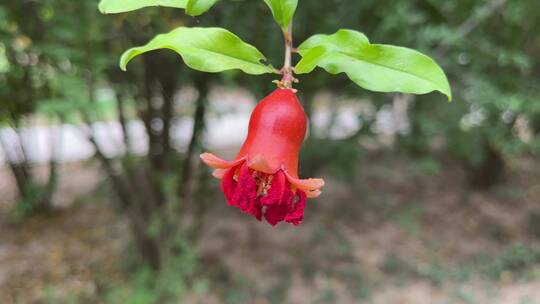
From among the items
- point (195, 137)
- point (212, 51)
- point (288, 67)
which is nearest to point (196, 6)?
point (212, 51)

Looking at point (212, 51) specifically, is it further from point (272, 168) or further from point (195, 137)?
point (195, 137)

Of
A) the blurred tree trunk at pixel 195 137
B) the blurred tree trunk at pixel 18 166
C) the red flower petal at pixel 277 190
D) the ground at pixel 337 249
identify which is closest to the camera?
the red flower petal at pixel 277 190

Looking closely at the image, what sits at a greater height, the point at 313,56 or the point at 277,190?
the point at 313,56

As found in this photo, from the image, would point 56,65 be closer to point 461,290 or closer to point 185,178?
point 185,178

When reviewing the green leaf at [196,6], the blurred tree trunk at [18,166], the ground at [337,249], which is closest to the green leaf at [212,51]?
the green leaf at [196,6]

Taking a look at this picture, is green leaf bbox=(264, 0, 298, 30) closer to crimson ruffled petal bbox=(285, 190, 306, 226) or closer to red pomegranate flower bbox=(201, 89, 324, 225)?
red pomegranate flower bbox=(201, 89, 324, 225)

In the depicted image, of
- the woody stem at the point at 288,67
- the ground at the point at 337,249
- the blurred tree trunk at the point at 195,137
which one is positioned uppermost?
the woody stem at the point at 288,67

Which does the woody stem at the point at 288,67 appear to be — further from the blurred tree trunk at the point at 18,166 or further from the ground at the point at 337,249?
the blurred tree trunk at the point at 18,166
